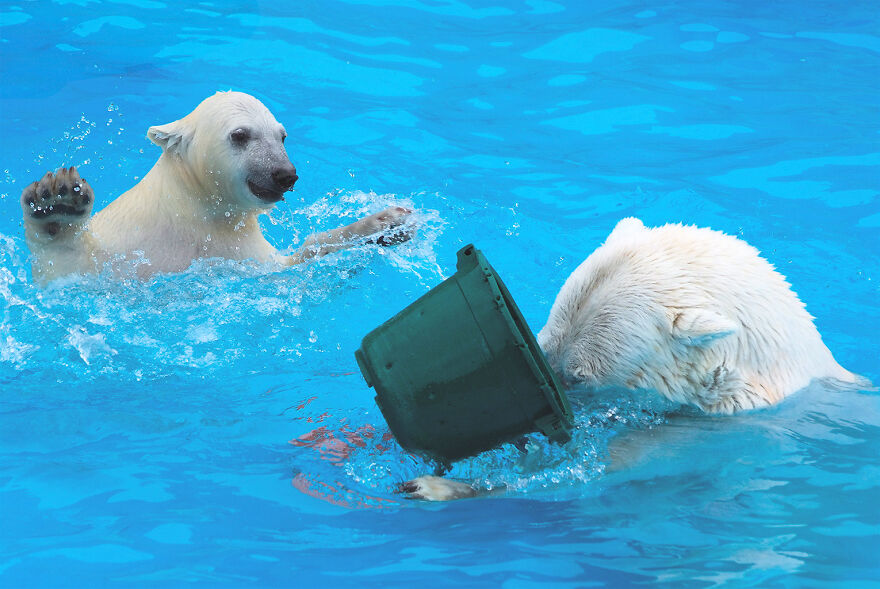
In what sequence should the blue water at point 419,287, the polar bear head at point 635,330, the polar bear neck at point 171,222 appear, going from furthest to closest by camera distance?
the polar bear neck at point 171,222 → the polar bear head at point 635,330 → the blue water at point 419,287

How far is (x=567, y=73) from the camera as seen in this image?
9.20 meters

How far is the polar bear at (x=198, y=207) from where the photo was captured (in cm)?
529

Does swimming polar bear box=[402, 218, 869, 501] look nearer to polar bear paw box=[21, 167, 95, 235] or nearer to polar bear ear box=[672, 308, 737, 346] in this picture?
polar bear ear box=[672, 308, 737, 346]

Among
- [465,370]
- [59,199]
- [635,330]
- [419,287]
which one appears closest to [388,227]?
[419,287]

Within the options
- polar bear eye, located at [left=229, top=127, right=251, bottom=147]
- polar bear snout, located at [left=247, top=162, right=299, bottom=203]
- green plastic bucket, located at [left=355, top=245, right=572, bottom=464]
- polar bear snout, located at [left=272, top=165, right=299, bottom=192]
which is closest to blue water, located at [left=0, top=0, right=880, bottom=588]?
green plastic bucket, located at [left=355, top=245, right=572, bottom=464]

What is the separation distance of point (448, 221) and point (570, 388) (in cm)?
317

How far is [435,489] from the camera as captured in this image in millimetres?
3396

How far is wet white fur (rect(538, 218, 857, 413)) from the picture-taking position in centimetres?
365

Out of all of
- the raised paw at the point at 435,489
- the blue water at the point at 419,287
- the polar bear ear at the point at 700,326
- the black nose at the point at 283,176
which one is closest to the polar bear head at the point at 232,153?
the black nose at the point at 283,176

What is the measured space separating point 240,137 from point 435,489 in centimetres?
271

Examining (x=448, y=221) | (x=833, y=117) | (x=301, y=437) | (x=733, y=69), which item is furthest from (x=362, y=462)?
(x=733, y=69)

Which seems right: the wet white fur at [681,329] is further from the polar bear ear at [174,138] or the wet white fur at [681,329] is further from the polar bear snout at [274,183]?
the polar bear ear at [174,138]

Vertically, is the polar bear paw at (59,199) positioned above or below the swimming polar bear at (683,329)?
above

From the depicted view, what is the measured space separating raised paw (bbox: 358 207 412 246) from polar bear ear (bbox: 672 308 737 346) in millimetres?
2437
